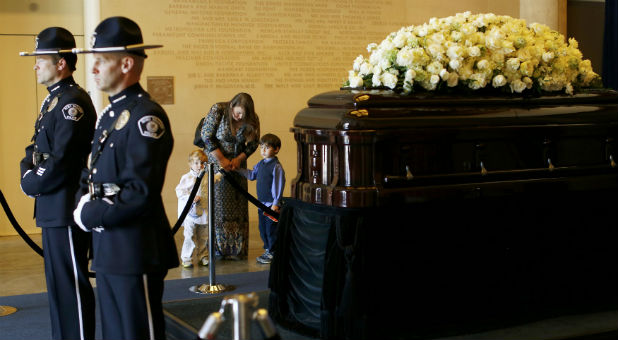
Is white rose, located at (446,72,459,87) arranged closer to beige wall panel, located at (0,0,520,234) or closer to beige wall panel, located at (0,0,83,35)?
beige wall panel, located at (0,0,520,234)

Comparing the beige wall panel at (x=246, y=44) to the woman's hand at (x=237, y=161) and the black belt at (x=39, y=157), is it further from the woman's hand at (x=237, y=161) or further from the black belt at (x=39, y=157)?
the black belt at (x=39, y=157)

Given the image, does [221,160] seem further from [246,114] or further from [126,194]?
[126,194]

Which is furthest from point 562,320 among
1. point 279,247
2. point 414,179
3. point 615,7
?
point 615,7

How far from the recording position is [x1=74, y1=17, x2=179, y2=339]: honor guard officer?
3416 mm

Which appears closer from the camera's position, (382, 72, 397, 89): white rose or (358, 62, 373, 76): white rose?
(382, 72, 397, 89): white rose

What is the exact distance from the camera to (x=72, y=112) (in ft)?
13.9

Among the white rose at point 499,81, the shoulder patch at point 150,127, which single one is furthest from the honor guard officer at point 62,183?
the white rose at point 499,81

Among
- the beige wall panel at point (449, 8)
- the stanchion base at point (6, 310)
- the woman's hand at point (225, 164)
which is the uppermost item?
the beige wall panel at point (449, 8)

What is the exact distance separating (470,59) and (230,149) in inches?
107

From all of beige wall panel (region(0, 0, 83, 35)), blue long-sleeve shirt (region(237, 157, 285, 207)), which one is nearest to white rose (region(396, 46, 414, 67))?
blue long-sleeve shirt (region(237, 157, 285, 207))

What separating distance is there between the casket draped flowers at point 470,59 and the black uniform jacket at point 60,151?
1.69m

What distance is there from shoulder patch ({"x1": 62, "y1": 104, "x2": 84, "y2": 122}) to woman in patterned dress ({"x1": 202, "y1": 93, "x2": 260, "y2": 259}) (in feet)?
9.84

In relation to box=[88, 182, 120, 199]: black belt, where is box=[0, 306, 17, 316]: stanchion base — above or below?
below

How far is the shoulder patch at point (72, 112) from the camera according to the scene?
13.9ft
